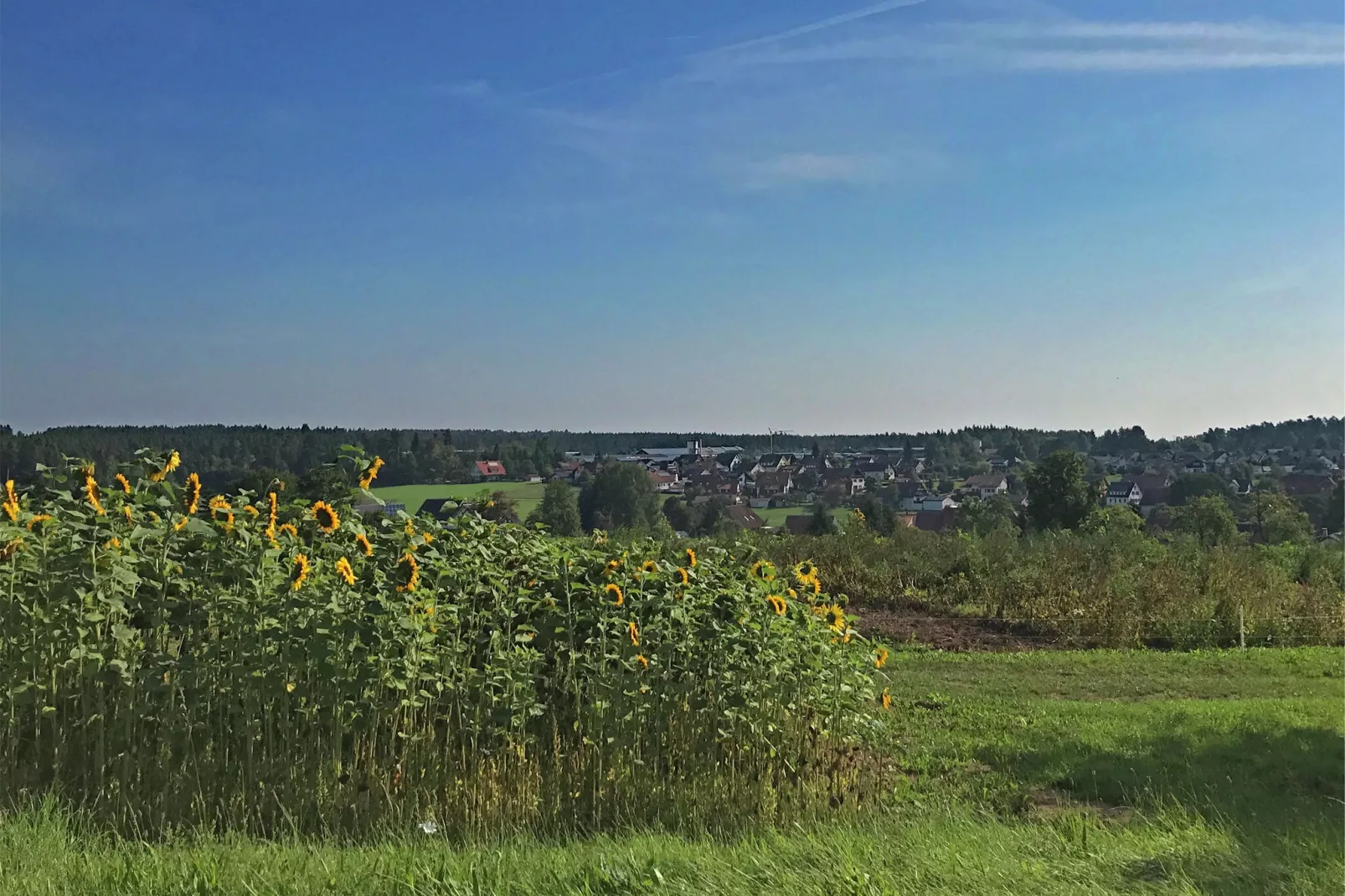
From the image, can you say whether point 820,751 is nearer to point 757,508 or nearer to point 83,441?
point 83,441

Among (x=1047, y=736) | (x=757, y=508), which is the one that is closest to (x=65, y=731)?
(x=1047, y=736)

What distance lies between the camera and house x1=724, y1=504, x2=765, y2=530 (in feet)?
62.4

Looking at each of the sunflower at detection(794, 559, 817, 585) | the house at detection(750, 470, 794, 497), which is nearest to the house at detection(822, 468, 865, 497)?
the house at detection(750, 470, 794, 497)

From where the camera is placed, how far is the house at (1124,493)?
26984mm

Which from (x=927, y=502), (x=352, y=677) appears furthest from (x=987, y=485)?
(x=352, y=677)

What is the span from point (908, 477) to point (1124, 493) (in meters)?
6.79

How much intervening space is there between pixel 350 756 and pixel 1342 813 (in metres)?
4.95

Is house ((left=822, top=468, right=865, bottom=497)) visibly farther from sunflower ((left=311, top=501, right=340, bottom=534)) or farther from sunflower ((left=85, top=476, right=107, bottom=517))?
sunflower ((left=85, top=476, right=107, bottom=517))

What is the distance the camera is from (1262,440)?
35719 mm

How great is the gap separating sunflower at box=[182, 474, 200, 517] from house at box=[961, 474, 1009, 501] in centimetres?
Result: 2401

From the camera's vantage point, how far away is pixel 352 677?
4285 millimetres

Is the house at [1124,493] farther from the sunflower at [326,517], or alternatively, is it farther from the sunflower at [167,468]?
the sunflower at [167,468]

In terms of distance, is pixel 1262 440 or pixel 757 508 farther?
pixel 1262 440

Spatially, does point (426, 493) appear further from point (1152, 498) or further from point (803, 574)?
point (1152, 498)
